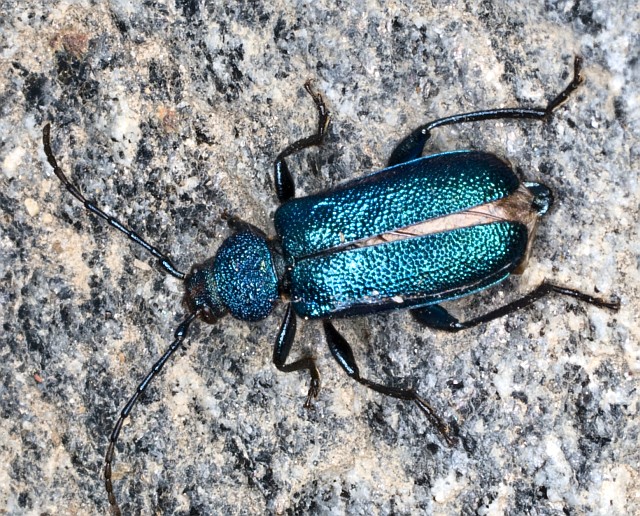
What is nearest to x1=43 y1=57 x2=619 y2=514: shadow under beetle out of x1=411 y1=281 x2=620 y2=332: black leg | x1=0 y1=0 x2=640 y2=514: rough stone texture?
x1=411 y1=281 x2=620 y2=332: black leg

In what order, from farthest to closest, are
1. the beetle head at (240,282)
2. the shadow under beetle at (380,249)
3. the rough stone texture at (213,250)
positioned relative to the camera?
the beetle head at (240,282)
the rough stone texture at (213,250)
the shadow under beetle at (380,249)

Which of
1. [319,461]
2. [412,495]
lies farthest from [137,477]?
[412,495]

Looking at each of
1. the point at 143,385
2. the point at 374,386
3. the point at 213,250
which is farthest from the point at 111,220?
the point at 374,386

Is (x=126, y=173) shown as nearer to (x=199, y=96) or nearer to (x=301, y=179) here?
(x=199, y=96)

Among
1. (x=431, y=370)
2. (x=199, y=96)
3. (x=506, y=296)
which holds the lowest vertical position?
(x=431, y=370)

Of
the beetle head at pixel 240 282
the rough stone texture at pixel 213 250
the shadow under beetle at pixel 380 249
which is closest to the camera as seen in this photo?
the shadow under beetle at pixel 380 249

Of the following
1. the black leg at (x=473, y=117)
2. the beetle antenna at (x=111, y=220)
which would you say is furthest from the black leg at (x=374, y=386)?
the black leg at (x=473, y=117)

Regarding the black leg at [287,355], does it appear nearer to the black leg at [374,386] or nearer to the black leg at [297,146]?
the black leg at [374,386]
